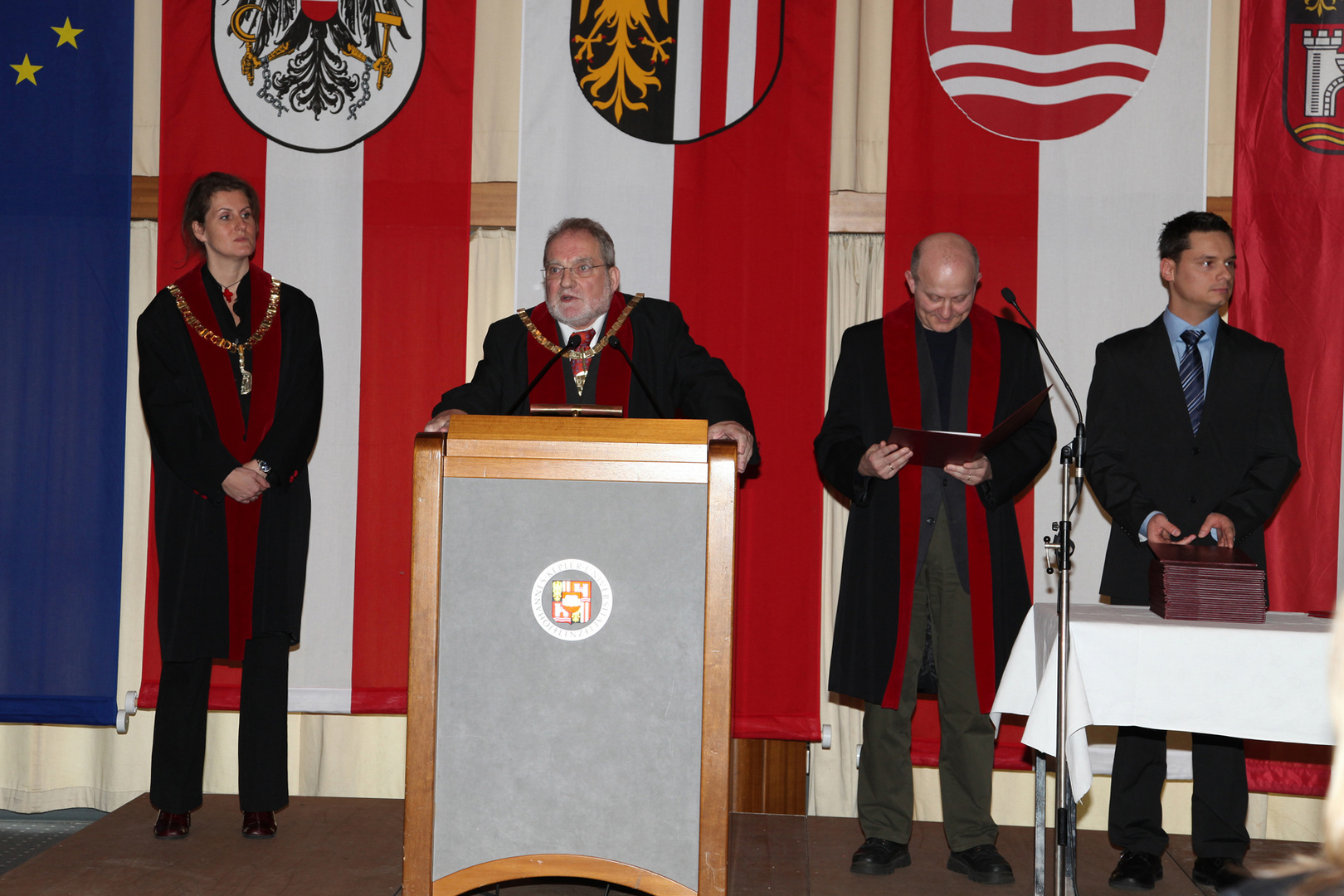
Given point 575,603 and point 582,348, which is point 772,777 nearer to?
point 582,348

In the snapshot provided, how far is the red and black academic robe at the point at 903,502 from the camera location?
300cm

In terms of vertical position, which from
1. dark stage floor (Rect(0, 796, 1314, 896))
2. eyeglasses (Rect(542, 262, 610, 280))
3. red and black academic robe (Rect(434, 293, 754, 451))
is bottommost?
dark stage floor (Rect(0, 796, 1314, 896))

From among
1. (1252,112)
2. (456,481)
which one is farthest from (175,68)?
(1252,112)

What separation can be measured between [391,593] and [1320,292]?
3099mm

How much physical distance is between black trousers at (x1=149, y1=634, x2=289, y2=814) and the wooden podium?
46.7 inches

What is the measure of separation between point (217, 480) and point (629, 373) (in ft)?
3.94

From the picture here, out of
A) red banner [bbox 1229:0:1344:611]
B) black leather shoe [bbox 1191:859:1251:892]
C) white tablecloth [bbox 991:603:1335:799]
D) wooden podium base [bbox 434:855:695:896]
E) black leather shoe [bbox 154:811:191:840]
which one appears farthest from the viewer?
red banner [bbox 1229:0:1344:611]

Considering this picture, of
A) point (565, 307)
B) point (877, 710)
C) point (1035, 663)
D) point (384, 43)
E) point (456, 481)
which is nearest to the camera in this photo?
point (456, 481)

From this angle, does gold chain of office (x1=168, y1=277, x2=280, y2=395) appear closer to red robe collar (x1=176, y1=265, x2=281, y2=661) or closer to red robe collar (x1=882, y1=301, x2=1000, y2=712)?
red robe collar (x1=176, y1=265, x2=281, y2=661)

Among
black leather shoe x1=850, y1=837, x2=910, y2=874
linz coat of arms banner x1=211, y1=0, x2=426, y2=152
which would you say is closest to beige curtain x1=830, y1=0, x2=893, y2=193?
linz coat of arms banner x1=211, y1=0, x2=426, y2=152

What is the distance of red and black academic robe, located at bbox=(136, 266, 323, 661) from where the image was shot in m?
3.14

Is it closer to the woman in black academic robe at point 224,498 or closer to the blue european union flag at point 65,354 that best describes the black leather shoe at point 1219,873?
the woman in black academic robe at point 224,498

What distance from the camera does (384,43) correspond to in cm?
374

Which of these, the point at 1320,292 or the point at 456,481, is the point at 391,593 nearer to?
the point at 456,481
